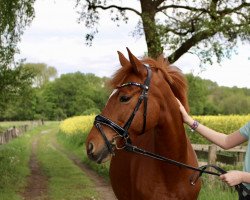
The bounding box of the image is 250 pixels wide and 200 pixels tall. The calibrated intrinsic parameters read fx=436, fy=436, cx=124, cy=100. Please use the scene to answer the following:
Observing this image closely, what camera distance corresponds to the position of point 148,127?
136 inches

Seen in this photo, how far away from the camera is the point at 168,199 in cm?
390

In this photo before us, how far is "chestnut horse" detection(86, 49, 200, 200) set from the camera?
10.8 feet

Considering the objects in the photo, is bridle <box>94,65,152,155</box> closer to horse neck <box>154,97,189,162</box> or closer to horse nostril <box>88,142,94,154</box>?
horse nostril <box>88,142,94,154</box>

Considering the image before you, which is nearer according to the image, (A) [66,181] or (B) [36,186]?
(B) [36,186]

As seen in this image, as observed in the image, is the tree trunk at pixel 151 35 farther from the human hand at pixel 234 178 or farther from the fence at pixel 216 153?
the human hand at pixel 234 178

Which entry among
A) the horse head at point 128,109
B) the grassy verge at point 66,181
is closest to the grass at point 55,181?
the grassy verge at point 66,181

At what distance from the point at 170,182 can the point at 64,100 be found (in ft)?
255

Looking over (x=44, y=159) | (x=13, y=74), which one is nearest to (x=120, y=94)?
(x=13, y=74)

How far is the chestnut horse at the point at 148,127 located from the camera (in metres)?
3.29

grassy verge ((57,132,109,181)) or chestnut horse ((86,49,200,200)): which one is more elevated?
chestnut horse ((86,49,200,200))

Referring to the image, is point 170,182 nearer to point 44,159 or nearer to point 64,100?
point 44,159

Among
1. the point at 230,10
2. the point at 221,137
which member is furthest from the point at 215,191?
the point at 230,10

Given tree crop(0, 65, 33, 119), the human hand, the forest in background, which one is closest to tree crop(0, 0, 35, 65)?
tree crop(0, 65, 33, 119)

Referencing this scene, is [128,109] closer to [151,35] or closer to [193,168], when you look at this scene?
[193,168]
